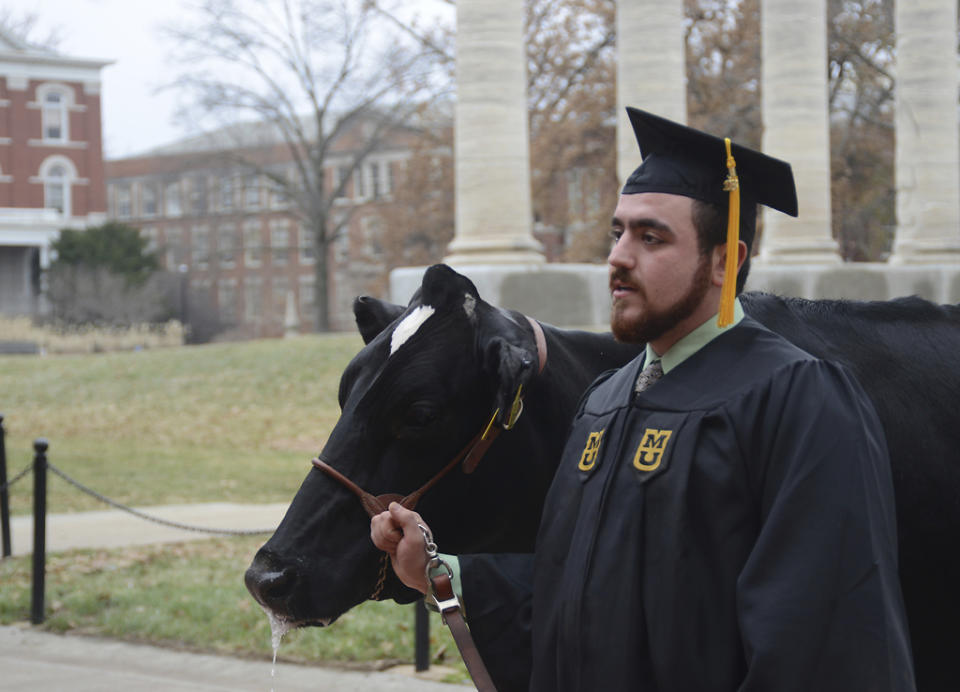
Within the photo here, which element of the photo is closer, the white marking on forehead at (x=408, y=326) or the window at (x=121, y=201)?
the white marking on forehead at (x=408, y=326)

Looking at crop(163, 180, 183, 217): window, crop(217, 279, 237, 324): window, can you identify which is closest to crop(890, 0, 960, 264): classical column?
crop(217, 279, 237, 324): window

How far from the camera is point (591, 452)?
7.74 feet

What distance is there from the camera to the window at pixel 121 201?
3238 inches

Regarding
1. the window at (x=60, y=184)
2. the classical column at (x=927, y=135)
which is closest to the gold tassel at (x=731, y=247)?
the classical column at (x=927, y=135)

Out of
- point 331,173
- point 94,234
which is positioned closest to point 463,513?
point 94,234

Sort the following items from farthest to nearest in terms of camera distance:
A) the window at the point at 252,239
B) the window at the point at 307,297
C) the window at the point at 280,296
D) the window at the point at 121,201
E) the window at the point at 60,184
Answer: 1. the window at the point at 121,201
2. the window at the point at 280,296
3. the window at the point at 307,297
4. the window at the point at 252,239
5. the window at the point at 60,184

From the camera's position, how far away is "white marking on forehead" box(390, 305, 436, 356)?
2766 millimetres

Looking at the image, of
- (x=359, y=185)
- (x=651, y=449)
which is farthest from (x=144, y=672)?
(x=359, y=185)

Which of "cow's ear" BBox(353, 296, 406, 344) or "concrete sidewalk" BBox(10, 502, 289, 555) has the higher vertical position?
"cow's ear" BBox(353, 296, 406, 344)

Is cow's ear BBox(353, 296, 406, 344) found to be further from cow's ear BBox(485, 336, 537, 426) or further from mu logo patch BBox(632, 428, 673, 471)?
mu logo patch BBox(632, 428, 673, 471)

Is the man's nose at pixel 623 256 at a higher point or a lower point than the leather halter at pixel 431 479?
higher

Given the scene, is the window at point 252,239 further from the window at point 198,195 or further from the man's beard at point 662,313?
the man's beard at point 662,313

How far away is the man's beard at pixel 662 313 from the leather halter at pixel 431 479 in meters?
0.45

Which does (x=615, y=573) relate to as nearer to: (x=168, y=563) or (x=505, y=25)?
(x=168, y=563)
